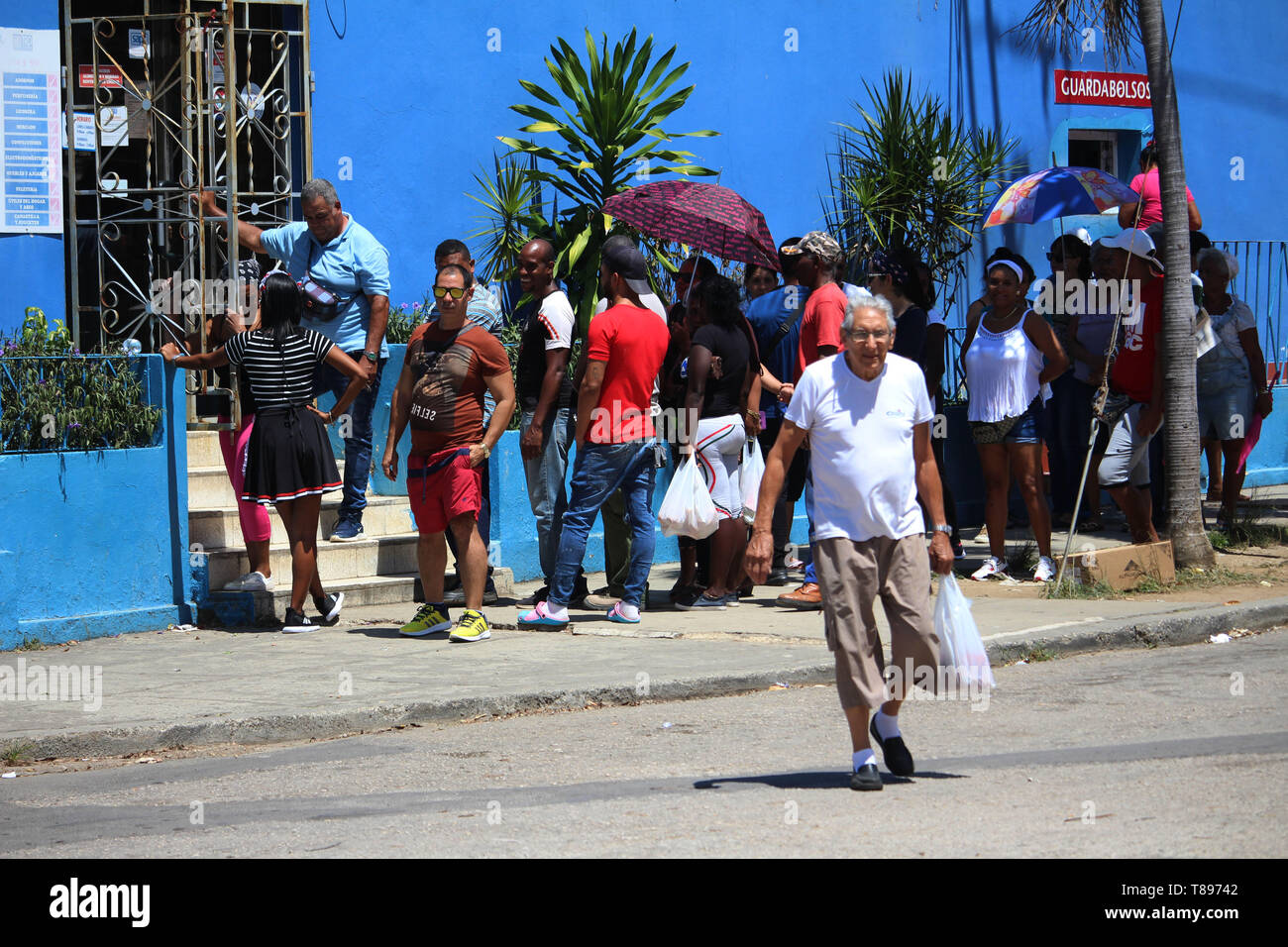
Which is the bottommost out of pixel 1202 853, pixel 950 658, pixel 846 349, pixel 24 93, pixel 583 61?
pixel 1202 853

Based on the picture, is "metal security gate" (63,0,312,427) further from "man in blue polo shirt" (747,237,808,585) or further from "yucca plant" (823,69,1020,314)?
"yucca plant" (823,69,1020,314)

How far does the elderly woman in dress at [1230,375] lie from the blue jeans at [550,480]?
225 inches

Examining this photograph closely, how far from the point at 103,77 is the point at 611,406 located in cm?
513

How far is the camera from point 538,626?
9211mm

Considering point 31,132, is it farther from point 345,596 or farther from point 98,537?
point 345,596

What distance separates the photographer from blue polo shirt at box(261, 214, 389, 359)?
10.0 meters

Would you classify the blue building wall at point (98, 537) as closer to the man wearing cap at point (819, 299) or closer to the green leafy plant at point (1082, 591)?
the man wearing cap at point (819, 299)

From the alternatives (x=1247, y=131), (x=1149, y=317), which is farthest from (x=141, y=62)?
(x=1247, y=131)

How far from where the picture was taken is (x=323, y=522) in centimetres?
1061

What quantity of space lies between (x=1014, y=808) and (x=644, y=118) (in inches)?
335

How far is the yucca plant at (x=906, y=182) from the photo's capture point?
14.6 m

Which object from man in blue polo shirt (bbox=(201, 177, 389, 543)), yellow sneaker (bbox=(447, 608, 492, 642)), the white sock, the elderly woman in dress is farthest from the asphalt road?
the elderly woman in dress

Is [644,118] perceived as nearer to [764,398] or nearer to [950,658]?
[764,398]

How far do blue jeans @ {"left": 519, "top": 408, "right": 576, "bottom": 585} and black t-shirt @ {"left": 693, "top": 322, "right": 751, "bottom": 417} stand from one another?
915 millimetres
